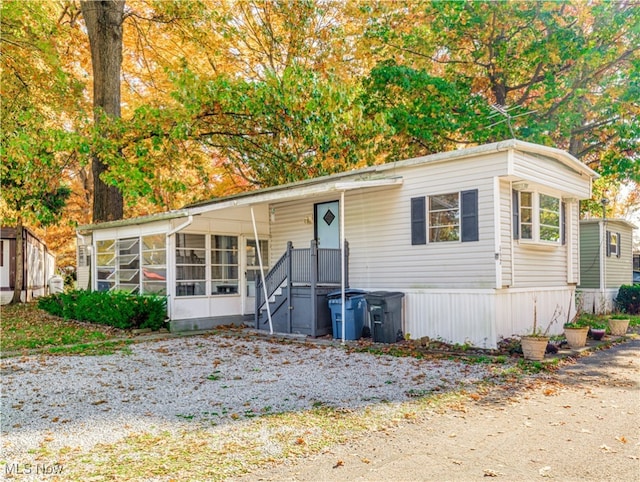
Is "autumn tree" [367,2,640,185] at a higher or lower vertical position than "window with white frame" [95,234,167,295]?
higher

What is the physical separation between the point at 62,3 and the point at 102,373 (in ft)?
51.4

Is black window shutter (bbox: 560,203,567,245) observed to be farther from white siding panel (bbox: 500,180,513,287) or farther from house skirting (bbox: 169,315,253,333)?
house skirting (bbox: 169,315,253,333)

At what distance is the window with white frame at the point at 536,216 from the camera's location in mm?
9445

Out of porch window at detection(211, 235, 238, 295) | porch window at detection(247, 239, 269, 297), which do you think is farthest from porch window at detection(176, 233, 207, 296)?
porch window at detection(247, 239, 269, 297)

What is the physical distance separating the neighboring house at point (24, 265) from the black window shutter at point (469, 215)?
744 inches

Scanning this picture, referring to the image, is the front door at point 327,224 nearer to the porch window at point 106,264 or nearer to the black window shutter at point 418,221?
the black window shutter at point 418,221

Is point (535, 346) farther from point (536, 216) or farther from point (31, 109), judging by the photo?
point (31, 109)

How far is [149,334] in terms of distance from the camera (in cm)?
1111

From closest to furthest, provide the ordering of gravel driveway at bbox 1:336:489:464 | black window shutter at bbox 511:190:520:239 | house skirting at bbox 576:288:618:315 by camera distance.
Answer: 1. gravel driveway at bbox 1:336:489:464
2. black window shutter at bbox 511:190:520:239
3. house skirting at bbox 576:288:618:315

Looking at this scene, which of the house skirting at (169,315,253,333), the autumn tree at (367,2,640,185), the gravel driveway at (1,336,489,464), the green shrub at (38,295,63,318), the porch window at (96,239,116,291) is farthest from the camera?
the green shrub at (38,295,63,318)

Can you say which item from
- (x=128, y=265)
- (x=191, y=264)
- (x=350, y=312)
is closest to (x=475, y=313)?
(x=350, y=312)

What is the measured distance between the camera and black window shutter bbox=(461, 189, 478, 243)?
29.1 ft

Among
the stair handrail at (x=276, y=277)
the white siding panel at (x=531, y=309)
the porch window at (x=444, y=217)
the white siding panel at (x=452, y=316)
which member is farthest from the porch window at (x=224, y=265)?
the white siding panel at (x=531, y=309)

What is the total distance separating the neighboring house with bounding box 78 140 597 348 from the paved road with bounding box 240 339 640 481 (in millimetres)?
3162
